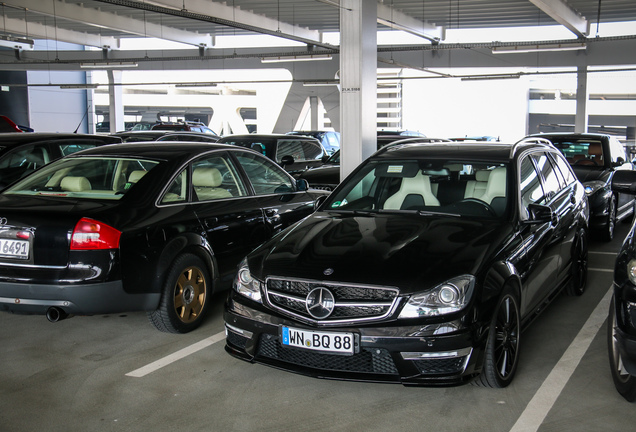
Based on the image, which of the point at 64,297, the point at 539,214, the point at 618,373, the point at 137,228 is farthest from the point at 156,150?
the point at 618,373

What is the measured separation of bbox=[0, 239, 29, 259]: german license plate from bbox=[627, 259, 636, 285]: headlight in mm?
3568

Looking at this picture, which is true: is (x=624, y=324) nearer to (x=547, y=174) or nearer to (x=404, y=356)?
(x=404, y=356)

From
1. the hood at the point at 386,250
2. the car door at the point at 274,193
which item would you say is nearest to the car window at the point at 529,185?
the hood at the point at 386,250

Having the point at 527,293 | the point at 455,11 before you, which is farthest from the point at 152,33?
the point at 527,293

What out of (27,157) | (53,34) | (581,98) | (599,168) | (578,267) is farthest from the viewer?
(581,98)

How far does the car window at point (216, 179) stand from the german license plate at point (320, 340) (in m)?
1.96

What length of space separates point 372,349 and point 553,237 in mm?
2047

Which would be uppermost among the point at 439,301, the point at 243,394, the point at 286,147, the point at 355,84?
the point at 355,84

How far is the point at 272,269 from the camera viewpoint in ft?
11.6

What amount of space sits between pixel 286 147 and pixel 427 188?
7.48 m

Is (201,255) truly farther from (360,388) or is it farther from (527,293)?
(527,293)

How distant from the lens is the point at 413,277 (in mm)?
3262

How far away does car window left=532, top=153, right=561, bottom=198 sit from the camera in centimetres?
486

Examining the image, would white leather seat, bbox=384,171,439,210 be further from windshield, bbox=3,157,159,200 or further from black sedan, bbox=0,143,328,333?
windshield, bbox=3,157,159,200
